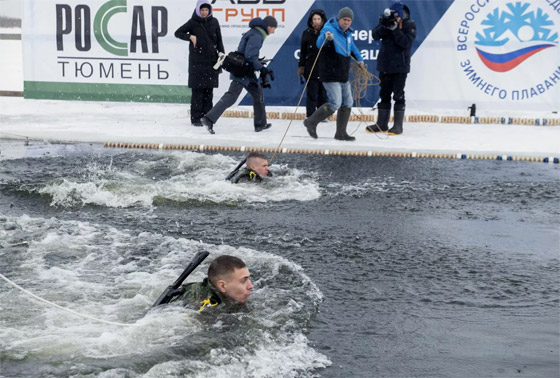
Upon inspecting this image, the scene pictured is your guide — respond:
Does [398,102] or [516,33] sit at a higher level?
[516,33]

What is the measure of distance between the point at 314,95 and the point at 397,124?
142 cm

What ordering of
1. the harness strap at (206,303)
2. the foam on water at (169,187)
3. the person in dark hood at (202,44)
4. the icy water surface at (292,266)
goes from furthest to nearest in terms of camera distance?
1. the person in dark hood at (202,44)
2. the foam on water at (169,187)
3. the harness strap at (206,303)
4. the icy water surface at (292,266)

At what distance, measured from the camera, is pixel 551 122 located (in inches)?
567

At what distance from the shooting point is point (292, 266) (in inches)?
255

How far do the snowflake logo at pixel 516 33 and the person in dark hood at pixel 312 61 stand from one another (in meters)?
2.99

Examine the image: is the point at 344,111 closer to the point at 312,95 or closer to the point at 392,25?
the point at 312,95

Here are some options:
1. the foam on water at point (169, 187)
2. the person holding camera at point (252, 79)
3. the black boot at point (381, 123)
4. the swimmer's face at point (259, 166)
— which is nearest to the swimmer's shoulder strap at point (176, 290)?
the foam on water at point (169, 187)

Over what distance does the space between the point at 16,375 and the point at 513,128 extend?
1113 cm

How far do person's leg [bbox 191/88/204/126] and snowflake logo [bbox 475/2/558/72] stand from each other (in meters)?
4.83

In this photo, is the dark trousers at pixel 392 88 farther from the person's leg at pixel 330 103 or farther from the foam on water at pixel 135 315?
the foam on water at pixel 135 315

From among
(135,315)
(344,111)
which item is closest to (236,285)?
(135,315)

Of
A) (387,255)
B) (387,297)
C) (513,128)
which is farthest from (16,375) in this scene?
(513,128)

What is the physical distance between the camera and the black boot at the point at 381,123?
13289mm

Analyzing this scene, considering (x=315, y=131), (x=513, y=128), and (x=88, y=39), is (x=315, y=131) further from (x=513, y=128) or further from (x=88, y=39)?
(x=88, y=39)
